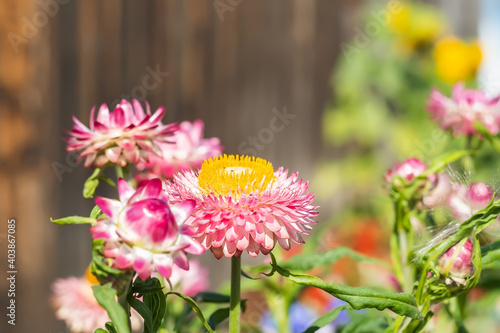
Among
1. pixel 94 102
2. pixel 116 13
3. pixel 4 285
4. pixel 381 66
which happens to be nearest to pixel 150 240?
pixel 4 285

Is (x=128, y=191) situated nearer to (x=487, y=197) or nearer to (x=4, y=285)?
(x=487, y=197)

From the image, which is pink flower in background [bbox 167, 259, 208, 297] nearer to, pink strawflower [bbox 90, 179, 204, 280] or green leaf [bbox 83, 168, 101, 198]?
green leaf [bbox 83, 168, 101, 198]

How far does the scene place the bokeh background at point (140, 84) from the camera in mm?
2174

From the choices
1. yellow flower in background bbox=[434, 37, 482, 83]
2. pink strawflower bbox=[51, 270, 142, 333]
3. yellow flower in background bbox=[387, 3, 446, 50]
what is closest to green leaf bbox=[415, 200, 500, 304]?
pink strawflower bbox=[51, 270, 142, 333]

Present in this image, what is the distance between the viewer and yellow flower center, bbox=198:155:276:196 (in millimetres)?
695

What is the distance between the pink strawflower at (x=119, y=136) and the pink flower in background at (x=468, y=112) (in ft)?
1.87

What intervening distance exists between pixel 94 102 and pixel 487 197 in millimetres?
1905

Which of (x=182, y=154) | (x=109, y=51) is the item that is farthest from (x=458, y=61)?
(x=182, y=154)

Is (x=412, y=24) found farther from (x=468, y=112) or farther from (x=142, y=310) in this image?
(x=142, y=310)

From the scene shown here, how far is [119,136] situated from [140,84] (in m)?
1.92

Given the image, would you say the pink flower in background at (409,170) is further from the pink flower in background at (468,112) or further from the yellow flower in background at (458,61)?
the yellow flower in background at (458,61)

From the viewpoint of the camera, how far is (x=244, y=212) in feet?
2.20

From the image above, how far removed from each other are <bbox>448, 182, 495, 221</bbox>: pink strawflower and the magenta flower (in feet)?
0.25

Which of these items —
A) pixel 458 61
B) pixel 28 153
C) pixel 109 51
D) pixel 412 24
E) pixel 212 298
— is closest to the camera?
pixel 212 298
